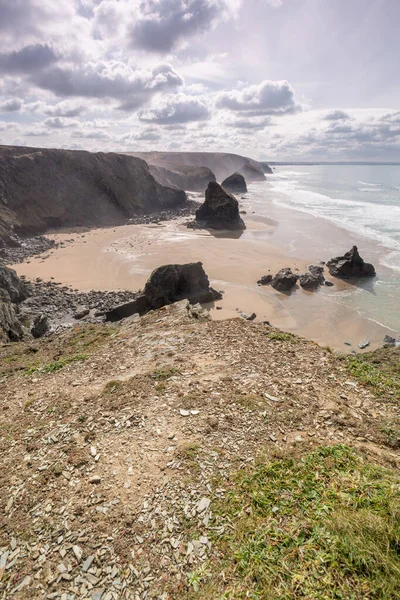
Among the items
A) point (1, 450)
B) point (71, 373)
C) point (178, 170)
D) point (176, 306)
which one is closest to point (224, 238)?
point (176, 306)

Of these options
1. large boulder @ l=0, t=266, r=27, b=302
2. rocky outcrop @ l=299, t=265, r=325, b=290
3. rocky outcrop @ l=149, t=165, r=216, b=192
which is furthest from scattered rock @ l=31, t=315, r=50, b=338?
rocky outcrop @ l=149, t=165, r=216, b=192

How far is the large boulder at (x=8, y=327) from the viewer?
18.4 m

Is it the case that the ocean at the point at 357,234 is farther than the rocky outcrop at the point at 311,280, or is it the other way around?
the rocky outcrop at the point at 311,280

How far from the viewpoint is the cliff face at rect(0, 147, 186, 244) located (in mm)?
53031

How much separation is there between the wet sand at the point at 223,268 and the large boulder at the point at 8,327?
1120 cm

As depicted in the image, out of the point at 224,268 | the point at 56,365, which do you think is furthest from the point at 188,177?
the point at 56,365

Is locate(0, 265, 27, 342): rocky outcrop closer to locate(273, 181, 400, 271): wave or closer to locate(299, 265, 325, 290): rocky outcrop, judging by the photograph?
locate(299, 265, 325, 290): rocky outcrop

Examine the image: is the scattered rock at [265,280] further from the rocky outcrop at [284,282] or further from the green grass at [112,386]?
the green grass at [112,386]

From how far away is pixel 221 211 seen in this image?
57.2 metres

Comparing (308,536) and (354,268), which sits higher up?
(308,536)

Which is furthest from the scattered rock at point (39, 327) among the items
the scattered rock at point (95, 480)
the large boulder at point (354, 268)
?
the large boulder at point (354, 268)

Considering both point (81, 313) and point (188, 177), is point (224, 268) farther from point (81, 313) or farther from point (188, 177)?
point (188, 177)

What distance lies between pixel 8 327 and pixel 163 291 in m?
10.5

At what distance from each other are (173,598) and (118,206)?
230ft
